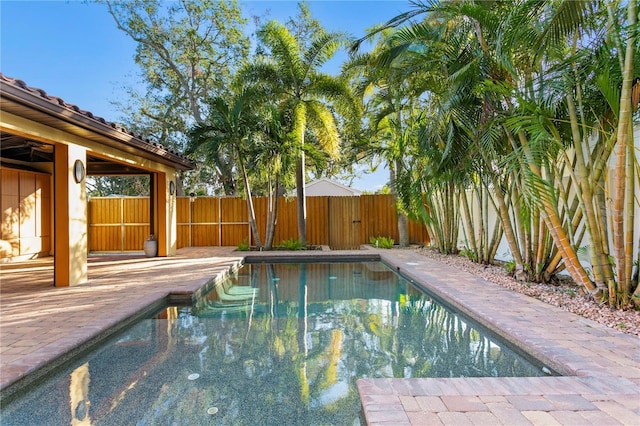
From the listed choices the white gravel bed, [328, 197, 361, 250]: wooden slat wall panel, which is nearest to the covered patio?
[328, 197, 361, 250]: wooden slat wall panel

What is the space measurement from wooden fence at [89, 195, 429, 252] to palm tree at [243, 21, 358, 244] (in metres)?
2.20

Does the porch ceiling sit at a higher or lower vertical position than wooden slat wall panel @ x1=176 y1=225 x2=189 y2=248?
higher

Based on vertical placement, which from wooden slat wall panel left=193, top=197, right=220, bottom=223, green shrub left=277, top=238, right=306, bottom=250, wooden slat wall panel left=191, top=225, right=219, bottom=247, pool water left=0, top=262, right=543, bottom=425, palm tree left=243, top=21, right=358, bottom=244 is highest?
palm tree left=243, top=21, right=358, bottom=244

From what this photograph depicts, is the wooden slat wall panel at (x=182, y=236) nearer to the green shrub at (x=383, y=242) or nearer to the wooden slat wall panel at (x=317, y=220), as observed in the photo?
the wooden slat wall panel at (x=317, y=220)

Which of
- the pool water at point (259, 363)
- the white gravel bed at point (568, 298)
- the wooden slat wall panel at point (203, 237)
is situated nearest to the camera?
the pool water at point (259, 363)

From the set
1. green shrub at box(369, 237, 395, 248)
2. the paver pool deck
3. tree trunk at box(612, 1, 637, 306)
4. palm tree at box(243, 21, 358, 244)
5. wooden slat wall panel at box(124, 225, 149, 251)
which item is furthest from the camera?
wooden slat wall panel at box(124, 225, 149, 251)

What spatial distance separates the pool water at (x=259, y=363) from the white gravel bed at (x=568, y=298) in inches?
47.9

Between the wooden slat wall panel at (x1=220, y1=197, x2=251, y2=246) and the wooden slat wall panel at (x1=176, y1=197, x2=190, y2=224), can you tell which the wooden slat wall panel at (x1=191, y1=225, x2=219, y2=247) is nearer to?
the wooden slat wall panel at (x1=220, y1=197, x2=251, y2=246)

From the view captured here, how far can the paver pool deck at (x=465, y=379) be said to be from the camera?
7.27 feet

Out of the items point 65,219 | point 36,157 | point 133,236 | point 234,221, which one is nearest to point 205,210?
point 234,221

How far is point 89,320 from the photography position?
416cm

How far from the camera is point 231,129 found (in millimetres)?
10500

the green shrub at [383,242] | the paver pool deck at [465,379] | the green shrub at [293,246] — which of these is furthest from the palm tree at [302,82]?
the paver pool deck at [465,379]

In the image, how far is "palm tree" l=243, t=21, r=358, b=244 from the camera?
10836mm
